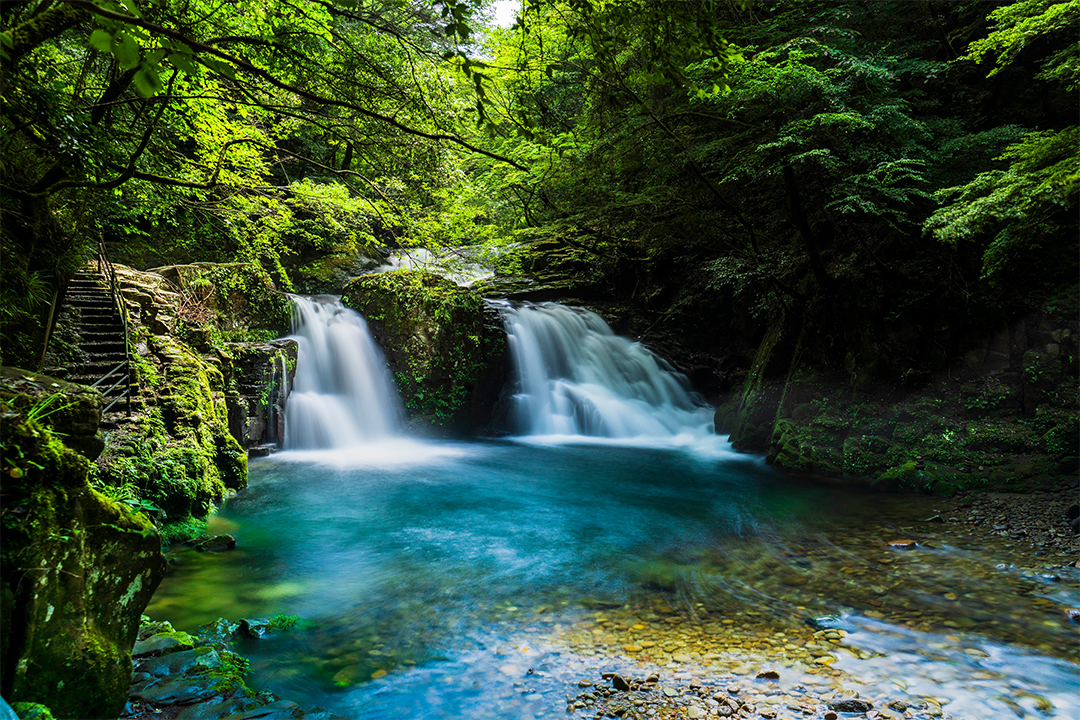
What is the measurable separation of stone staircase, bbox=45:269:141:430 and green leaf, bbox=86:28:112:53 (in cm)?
504

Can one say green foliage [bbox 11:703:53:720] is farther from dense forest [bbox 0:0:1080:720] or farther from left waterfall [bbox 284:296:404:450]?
left waterfall [bbox 284:296:404:450]

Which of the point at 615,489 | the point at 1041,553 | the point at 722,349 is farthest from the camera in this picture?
the point at 722,349

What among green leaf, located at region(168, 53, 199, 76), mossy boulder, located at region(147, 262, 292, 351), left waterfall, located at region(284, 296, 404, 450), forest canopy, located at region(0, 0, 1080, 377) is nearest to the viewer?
green leaf, located at region(168, 53, 199, 76)

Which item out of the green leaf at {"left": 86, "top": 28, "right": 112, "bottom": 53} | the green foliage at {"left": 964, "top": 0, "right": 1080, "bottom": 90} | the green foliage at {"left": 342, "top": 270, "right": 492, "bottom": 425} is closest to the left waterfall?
the green foliage at {"left": 342, "top": 270, "right": 492, "bottom": 425}

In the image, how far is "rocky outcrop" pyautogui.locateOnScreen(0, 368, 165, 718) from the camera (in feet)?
6.88

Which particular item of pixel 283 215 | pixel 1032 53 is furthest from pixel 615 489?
pixel 1032 53

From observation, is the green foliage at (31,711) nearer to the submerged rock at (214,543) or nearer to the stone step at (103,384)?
the submerged rock at (214,543)

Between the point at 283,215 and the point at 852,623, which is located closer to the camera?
the point at 852,623

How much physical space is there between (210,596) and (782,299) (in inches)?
400

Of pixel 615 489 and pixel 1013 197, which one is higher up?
pixel 1013 197

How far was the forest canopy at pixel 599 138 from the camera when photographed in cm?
304

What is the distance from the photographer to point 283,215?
6109mm

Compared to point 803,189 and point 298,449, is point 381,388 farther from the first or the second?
point 803,189

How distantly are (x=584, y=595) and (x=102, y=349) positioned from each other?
20.8 feet
